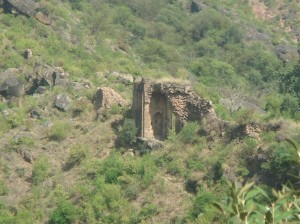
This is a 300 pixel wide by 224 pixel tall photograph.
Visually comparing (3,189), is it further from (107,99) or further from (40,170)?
(107,99)

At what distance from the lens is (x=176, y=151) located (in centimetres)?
2269

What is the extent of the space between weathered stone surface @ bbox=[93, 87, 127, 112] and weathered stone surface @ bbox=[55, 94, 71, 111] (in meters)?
1.96

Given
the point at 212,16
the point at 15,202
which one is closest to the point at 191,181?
the point at 15,202

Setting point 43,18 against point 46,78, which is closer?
point 46,78

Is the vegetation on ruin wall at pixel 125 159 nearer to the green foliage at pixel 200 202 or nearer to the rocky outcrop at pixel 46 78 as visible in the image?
the green foliage at pixel 200 202

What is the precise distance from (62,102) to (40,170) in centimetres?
514

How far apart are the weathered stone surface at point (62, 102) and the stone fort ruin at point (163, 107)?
16.9 ft

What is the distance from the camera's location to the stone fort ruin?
76.8 feet

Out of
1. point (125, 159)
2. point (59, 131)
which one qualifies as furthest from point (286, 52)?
point (125, 159)

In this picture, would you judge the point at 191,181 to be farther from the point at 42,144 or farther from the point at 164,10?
the point at 164,10

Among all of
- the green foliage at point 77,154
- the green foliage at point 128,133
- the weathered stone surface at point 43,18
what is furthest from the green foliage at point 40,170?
the weathered stone surface at point 43,18

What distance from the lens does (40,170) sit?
989 inches

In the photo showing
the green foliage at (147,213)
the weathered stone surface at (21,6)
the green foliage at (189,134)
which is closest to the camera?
the green foliage at (147,213)

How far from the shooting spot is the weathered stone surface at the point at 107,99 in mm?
27000
